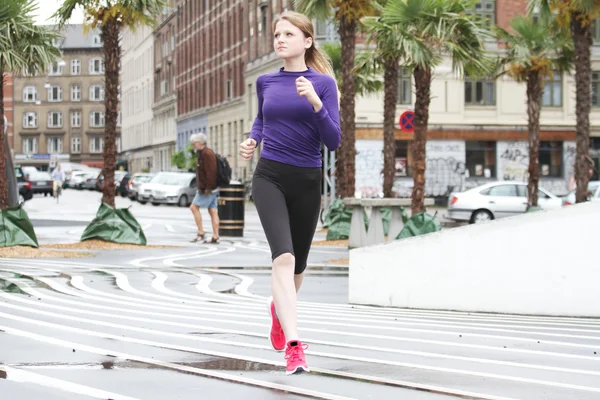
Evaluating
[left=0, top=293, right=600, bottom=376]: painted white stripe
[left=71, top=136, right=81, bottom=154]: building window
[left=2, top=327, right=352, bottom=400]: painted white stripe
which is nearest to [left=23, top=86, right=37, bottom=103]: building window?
[left=71, top=136, right=81, bottom=154]: building window

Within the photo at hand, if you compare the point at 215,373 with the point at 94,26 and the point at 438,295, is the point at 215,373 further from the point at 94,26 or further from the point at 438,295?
the point at 94,26

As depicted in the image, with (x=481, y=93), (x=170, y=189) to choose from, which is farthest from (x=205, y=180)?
(x=481, y=93)

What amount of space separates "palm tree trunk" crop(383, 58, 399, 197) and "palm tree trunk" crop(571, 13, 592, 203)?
3.81 metres

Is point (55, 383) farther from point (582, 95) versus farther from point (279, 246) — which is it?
point (582, 95)

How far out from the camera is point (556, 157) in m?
57.9

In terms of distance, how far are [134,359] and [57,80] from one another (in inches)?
5905

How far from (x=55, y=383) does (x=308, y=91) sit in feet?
6.02

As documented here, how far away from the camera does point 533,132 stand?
3159 centimetres

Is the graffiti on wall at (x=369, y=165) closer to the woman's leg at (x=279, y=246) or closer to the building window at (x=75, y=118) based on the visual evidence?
the woman's leg at (x=279, y=246)

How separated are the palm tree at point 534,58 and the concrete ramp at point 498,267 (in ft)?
69.7

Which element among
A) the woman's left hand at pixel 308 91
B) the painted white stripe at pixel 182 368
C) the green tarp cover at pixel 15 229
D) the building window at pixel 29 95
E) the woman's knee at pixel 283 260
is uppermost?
the building window at pixel 29 95

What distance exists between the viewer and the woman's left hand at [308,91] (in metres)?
6.13

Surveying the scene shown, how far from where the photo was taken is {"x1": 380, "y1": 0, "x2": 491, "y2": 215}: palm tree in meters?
21.1

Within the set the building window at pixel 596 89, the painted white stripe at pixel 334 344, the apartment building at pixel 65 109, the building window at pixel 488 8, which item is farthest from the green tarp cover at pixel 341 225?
the apartment building at pixel 65 109
